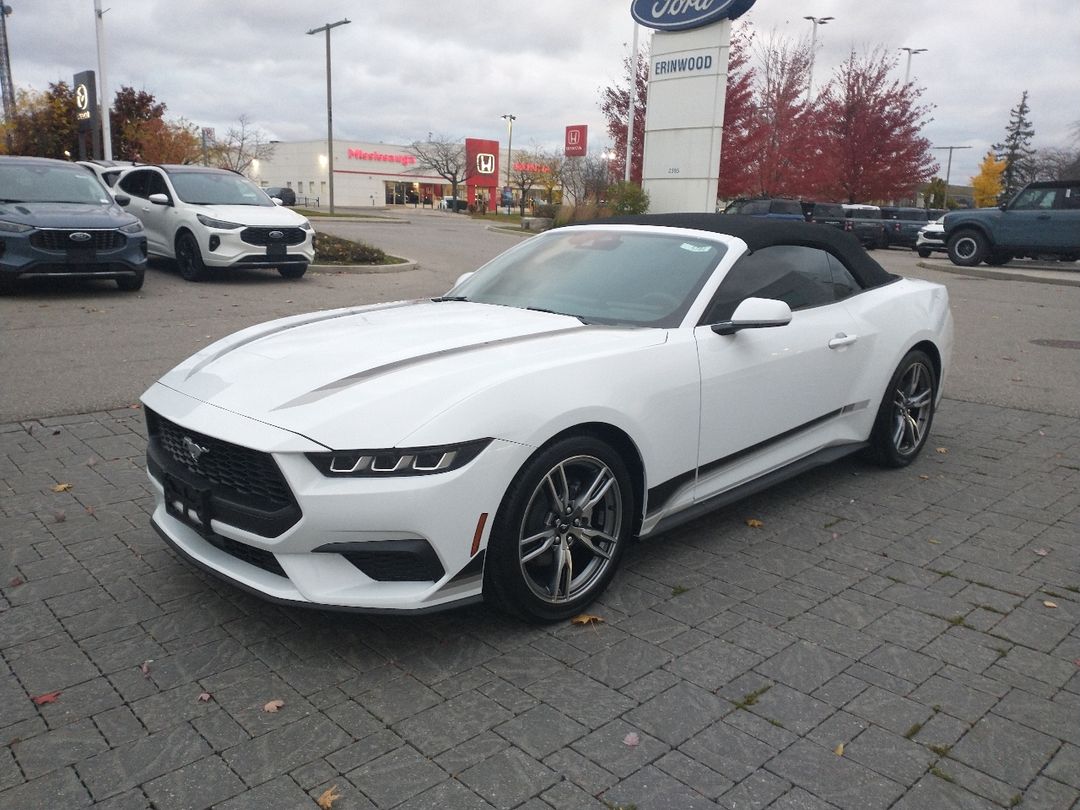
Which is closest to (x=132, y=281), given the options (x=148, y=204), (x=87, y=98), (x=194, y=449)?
(x=148, y=204)

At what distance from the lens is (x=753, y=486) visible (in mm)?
4344

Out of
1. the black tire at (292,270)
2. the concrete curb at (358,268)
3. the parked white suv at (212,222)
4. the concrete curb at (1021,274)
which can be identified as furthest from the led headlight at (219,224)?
the concrete curb at (1021,274)

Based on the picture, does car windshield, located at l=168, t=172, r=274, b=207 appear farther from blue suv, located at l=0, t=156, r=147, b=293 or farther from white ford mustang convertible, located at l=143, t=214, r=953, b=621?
white ford mustang convertible, located at l=143, t=214, r=953, b=621

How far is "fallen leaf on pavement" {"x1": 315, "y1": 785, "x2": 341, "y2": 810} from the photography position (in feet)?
7.99

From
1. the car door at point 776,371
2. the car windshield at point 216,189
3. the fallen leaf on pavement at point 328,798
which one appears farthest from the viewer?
the car windshield at point 216,189

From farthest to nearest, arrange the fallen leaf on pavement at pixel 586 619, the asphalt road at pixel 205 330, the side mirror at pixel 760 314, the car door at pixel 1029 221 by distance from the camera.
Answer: the car door at pixel 1029 221 → the asphalt road at pixel 205 330 → the side mirror at pixel 760 314 → the fallen leaf on pavement at pixel 586 619

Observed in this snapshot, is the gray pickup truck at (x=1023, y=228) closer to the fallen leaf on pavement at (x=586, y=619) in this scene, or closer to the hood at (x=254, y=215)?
the hood at (x=254, y=215)

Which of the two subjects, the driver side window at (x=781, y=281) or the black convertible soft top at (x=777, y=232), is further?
the black convertible soft top at (x=777, y=232)

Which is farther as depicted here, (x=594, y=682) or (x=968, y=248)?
(x=968, y=248)

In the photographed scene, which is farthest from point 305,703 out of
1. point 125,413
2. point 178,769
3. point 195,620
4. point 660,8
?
point 660,8

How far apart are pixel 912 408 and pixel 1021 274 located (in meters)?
17.3

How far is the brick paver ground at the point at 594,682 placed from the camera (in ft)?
8.39

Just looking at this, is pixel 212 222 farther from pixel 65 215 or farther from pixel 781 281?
pixel 781 281

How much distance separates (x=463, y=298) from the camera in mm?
4758
